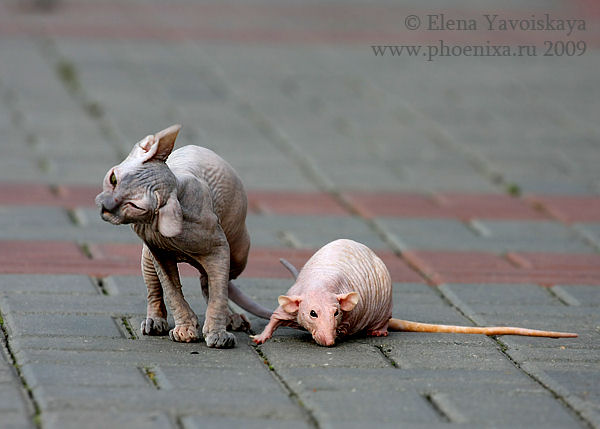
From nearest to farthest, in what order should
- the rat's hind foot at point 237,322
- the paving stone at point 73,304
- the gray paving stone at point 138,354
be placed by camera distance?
the gray paving stone at point 138,354
the rat's hind foot at point 237,322
the paving stone at point 73,304

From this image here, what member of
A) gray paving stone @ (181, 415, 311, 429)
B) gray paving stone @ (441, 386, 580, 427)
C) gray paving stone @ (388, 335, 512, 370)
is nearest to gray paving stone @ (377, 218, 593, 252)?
gray paving stone @ (388, 335, 512, 370)

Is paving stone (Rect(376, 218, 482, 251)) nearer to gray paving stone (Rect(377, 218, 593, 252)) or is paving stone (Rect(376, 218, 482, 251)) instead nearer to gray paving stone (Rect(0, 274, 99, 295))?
gray paving stone (Rect(377, 218, 593, 252))

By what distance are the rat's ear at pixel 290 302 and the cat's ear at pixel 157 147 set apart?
2.61 ft

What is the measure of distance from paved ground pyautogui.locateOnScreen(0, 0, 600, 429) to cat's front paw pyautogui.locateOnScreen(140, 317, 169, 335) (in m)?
0.06

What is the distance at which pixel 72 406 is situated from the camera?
3.92m

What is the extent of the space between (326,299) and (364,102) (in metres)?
6.62

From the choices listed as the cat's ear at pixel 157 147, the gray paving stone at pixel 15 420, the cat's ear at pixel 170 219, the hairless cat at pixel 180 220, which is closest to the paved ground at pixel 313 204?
the gray paving stone at pixel 15 420

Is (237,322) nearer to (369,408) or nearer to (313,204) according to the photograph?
(369,408)

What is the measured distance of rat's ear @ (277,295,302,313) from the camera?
15.6ft

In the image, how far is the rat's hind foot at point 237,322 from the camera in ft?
16.5

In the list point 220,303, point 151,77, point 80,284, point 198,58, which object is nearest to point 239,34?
point 198,58

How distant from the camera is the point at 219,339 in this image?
4703mm

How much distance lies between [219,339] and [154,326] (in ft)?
1.10
